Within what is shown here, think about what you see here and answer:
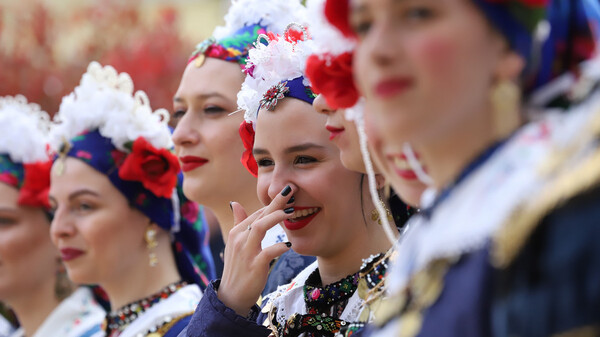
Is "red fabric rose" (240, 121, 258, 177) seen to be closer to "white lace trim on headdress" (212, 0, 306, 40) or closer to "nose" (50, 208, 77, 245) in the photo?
"white lace trim on headdress" (212, 0, 306, 40)

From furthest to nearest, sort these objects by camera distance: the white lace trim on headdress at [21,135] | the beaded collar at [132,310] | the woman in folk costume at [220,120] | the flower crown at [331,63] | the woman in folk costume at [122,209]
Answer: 1. the white lace trim on headdress at [21,135]
2. the woman in folk costume at [122,209]
3. the beaded collar at [132,310]
4. the woman in folk costume at [220,120]
5. the flower crown at [331,63]

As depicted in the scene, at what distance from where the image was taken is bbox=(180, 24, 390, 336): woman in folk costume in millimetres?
2580

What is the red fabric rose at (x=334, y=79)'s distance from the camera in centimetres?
200

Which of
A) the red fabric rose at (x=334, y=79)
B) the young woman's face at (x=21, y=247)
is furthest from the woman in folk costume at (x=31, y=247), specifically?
the red fabric rose at (x=334, y=79)

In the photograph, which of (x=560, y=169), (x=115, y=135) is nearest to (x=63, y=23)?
(x=115, y=135)

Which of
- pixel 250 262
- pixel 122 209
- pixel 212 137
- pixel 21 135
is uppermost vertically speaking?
pixel 21 135

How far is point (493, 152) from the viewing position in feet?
4.67

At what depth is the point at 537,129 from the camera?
1.38m

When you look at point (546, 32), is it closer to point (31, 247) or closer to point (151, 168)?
point (151, 168)

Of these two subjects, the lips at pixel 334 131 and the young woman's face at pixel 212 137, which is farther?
the young woman's face at pixel 212 137

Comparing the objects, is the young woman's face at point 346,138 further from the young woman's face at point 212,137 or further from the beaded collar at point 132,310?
the beaded collar at point 132,310

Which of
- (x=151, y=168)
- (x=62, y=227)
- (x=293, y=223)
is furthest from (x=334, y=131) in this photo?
(x=62, y=227)

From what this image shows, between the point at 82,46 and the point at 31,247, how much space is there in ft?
21.2

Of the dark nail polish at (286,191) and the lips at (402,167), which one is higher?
the dark nail polish at (286,191)
